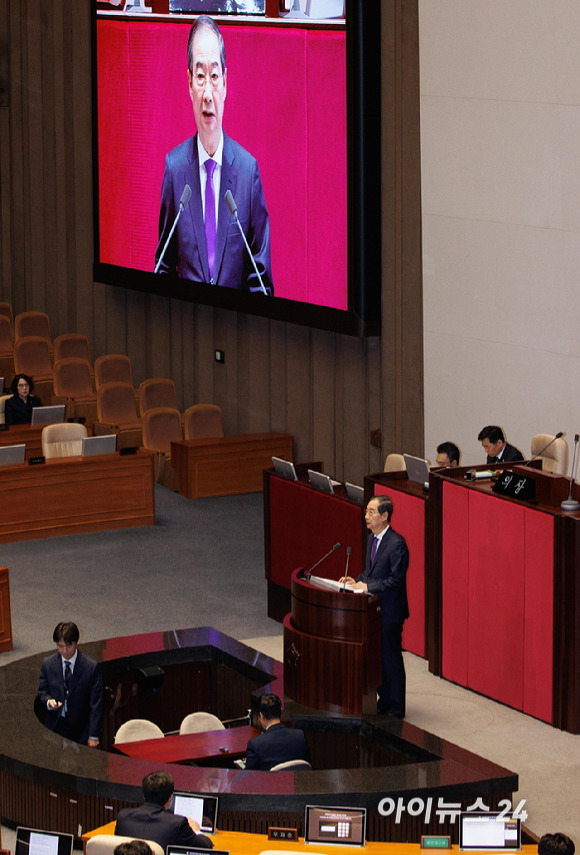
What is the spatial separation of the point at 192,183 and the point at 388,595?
776cm

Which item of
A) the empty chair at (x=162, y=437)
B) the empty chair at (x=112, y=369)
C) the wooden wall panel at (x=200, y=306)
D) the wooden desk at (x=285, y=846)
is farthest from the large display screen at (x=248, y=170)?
the wooden desk at (x=285, y=846)

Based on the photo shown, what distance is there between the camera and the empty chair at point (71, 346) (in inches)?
672

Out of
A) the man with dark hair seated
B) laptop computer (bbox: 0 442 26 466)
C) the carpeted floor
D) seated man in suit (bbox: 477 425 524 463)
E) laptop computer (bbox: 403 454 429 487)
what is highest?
seated man in suit (bbox: 477 425 524 463)

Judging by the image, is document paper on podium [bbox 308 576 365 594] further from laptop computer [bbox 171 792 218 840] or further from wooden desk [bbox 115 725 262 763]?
laptop computer [bbox 171 792 218 840]

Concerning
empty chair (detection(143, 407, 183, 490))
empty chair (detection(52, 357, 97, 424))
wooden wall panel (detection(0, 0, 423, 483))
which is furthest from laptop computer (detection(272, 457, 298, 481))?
empty chair (detection(52, 357, 97, 424))

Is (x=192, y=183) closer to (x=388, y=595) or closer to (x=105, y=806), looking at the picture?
(x=388, y=595)

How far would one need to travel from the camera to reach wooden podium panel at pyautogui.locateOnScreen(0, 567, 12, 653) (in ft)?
30.8

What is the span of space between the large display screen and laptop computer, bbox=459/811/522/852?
7.08 m

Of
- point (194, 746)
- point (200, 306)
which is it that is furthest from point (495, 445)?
point (200, 306)

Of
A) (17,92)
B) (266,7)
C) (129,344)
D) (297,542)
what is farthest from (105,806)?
(17,92)

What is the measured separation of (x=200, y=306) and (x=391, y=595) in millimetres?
8356

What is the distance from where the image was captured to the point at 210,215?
14.0 m

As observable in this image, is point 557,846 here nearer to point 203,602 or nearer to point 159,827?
point 159,827

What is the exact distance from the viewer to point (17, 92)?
64.1 ft
